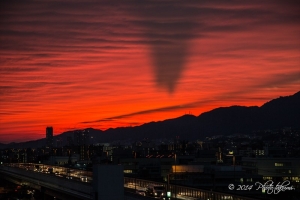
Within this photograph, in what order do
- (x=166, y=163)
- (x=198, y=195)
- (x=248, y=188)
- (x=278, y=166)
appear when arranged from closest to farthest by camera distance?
(x=198, y=195) < (x=248, y=188) < (x=278, y=166) < (x=166, y=163)

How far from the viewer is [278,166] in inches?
3789

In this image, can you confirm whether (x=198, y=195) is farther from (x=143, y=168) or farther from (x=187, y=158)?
(x=187, y=158)

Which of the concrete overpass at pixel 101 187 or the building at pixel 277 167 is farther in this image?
the building at pixel 277 167

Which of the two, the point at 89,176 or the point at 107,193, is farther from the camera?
the point at 89,176

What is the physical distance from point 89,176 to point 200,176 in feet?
51.2

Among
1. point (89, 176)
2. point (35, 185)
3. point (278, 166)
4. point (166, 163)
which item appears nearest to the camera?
point (89, 176)

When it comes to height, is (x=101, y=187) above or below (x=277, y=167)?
below

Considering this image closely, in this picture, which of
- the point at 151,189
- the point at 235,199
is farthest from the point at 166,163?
the point at 235,199

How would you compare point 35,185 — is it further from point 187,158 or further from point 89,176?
point 187,158

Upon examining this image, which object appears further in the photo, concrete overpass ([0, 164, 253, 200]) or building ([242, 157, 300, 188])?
building ([242, 157, 300, 188])

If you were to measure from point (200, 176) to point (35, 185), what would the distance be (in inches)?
758

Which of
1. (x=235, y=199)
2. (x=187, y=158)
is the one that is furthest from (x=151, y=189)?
(x=187, y=158)

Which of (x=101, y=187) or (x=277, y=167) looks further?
(x=277, y=167)

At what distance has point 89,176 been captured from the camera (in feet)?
199
